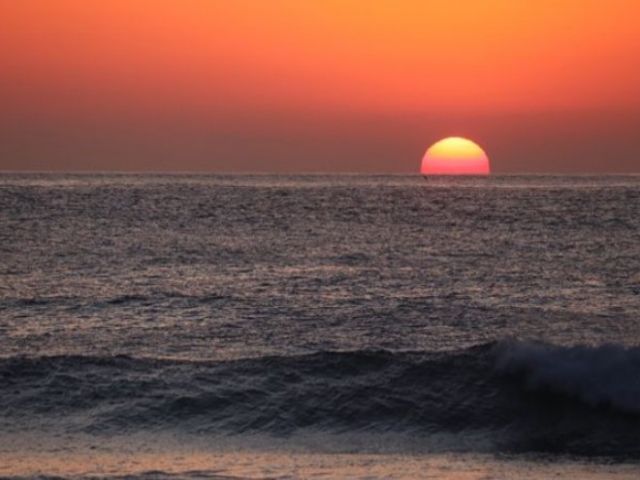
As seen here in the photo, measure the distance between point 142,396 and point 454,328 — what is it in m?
7.79

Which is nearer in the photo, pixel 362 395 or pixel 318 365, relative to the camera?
pixel 362 395

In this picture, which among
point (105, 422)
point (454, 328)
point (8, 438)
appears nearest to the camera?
point (8, 438)

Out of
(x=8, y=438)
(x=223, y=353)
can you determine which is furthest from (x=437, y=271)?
(x=8, y=438)

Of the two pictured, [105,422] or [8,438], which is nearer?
[8,438]

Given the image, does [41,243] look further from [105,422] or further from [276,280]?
[105,422]

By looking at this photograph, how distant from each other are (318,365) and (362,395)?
4.50ft

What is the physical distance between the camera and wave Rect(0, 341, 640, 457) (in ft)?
56.1

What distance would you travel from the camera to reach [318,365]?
65.8ft

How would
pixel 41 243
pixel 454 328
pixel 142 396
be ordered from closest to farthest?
pixel 142 396, pixel 454 328, pixel 41 243

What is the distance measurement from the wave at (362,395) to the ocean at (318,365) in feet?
0.14

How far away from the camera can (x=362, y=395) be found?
1891 cm

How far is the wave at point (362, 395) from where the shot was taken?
56.1 ft

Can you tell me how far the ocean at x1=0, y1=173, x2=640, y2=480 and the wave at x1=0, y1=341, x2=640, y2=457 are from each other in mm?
42

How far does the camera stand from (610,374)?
1859 centimetres
